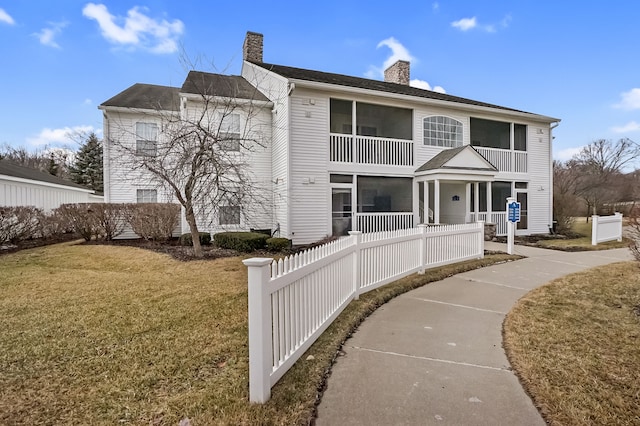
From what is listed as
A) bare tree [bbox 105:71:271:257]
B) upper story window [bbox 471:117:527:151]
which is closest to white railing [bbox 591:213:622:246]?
upper story window [bbox 471:117:527:151]

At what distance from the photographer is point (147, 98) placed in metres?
16.6

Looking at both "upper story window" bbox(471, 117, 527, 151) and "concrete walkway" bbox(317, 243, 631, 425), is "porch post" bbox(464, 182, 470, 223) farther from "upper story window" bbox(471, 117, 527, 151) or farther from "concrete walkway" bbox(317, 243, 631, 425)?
"concrete walkway" bbox(317, 243, 631, 425)

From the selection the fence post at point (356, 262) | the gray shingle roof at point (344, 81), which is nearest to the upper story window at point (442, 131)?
the gray shingle roof at point (344, 81)

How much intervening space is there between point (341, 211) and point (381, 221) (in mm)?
1728

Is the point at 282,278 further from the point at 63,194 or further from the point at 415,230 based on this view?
the point at 63,194

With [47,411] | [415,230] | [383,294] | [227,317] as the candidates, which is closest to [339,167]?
[415,230]

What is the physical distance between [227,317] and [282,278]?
224 cm

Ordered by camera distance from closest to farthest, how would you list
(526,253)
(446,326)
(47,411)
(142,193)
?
(47,411), (446,326), (526,253), (142,193)

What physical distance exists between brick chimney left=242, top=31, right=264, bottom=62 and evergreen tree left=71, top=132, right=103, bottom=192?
27983 millimetres

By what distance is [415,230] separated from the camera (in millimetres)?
7660

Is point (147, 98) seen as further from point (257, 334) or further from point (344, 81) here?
point (257, 334)

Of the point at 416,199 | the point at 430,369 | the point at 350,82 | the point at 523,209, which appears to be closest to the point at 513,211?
the point at 416,199

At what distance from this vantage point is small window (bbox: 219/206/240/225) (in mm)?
13095

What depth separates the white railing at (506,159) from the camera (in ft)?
52.3
